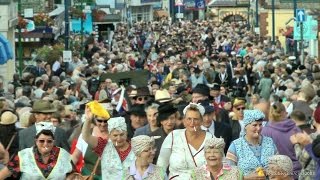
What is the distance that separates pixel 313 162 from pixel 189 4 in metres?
123

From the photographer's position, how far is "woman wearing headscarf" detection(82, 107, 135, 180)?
40.7 feet

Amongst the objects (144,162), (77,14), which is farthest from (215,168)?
(77,14)

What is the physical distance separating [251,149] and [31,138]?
111 inches

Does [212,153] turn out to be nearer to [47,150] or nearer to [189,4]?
[47,150]

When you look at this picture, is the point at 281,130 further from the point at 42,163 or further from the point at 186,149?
the point at 42,163

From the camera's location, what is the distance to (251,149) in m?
12.6

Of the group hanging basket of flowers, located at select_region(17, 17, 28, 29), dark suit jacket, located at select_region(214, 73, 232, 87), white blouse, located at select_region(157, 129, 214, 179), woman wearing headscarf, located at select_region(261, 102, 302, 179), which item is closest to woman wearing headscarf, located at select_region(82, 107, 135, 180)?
white blouse, located at select_region(157, 129, 214, 179)

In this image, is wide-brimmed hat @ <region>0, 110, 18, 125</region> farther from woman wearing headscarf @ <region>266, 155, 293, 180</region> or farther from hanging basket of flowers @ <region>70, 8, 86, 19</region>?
hanging basket of flowers @ <region>70, 8, 86, 19</region>

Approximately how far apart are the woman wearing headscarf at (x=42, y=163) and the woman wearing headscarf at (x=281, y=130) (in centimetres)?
309

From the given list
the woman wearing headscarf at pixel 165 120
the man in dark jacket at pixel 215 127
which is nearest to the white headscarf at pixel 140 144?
the woman wearing headscarf at pixel 165 120

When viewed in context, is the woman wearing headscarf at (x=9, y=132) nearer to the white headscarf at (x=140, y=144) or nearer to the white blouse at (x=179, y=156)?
the white blouse at (x=179, y=156)

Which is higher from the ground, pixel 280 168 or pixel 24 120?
pixel 280 168

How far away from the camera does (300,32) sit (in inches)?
1561

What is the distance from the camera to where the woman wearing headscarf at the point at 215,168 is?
36.0 ft
